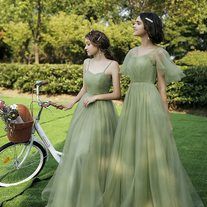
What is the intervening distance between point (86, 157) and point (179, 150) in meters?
3.80

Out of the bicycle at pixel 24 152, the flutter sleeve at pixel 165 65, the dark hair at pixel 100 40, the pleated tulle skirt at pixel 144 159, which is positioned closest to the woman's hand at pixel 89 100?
the pleated tulle skirt at pixel 144 159

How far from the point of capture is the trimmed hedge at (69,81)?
39.4 feet

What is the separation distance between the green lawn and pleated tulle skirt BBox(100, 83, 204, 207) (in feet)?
3.73

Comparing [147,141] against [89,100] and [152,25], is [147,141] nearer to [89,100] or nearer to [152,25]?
[89,100]

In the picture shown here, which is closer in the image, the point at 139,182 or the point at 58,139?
the point at 139,182

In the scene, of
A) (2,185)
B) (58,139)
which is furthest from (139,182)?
(58,139)

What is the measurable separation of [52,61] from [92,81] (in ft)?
77.8

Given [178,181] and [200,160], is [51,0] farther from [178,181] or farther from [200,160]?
[178,181]

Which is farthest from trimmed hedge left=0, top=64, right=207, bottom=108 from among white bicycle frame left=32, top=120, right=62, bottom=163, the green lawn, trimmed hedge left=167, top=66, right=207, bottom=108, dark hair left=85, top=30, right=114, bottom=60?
dark hair left=85, top=30, right=114, bottom=60

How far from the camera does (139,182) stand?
11.7ft

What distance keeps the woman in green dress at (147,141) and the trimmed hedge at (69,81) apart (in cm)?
851

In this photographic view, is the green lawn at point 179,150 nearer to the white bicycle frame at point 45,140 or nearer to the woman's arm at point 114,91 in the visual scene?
the white bicycle frame at point 45,140

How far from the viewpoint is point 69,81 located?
14570 mm

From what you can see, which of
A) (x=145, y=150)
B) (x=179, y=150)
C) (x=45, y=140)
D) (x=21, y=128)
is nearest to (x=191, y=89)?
(x=179, y=150)
